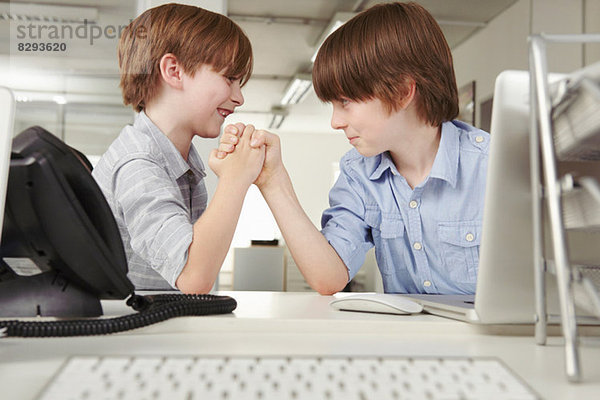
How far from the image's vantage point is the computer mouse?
0.75 metres

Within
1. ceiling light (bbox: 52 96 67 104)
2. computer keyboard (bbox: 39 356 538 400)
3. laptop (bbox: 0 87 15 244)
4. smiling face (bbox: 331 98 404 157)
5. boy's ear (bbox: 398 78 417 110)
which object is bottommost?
computer keyboard (bbox: 39 356 538 400)

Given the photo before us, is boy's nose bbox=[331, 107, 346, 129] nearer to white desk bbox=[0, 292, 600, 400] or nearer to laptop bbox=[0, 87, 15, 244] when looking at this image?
white desk bbox=[0, 292, 600, 400]

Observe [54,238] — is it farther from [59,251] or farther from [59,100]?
[59,100]

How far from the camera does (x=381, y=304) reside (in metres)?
0.76

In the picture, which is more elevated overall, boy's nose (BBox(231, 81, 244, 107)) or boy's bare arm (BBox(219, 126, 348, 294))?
boy's nose (BBox(231, 81, 244, 107))

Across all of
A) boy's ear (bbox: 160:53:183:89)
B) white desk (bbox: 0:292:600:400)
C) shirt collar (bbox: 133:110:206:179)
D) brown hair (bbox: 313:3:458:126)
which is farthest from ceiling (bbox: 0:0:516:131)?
white desk (bbox: 0:292:600:400)

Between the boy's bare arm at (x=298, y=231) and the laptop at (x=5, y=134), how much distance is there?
608mm

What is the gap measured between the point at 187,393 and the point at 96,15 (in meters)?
3.15

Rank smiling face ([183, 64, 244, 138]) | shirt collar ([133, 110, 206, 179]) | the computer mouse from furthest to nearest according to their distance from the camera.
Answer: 1. smiling face ([183, 64, 244, 138])
2. shirt collar ([133, 110, 206, 179])
3. the computer mouse

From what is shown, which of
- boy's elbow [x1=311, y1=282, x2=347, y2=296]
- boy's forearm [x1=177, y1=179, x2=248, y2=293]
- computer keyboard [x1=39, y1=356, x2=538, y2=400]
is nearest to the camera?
computer keyboard [x1=39, y1=356, x2=538, y2=400]

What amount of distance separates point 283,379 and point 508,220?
0.36 metres

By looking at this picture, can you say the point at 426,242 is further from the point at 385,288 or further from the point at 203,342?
the point at 203,342

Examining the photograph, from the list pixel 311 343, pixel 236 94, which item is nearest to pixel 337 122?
pixel 236 94

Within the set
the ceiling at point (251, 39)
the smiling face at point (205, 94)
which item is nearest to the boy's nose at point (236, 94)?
the smiling face at point (205, 94)
